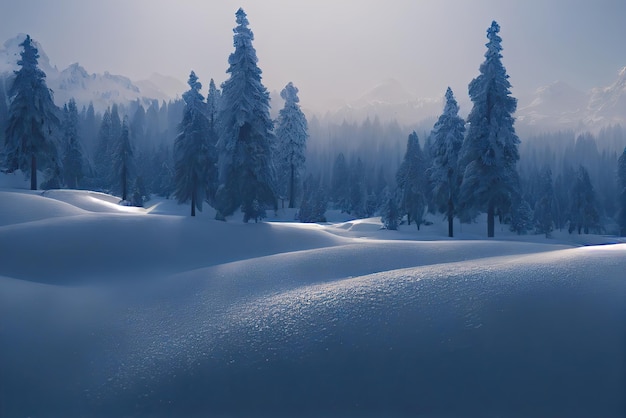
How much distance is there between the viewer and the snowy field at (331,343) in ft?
16.3

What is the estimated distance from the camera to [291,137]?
2127 inches

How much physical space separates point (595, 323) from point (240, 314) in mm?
5806

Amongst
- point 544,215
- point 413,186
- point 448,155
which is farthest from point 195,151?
point 544,215

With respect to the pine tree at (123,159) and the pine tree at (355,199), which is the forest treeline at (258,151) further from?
the pine tree at (355,199)

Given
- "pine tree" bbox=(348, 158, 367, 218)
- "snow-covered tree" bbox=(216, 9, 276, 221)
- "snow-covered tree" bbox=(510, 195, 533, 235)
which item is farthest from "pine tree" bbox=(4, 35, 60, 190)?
"snow-covered tree" bbox=(510, 195, 533, 235)

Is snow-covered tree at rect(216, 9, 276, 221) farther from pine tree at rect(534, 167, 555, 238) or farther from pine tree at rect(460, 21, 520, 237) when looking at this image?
pine tree at rect(534, 167, 555, 238)

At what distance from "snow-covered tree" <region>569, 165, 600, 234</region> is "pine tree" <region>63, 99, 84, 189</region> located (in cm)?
8170

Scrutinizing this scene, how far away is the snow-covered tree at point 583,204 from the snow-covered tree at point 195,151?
62.2 m

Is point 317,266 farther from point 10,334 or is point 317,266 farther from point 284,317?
point 10,334

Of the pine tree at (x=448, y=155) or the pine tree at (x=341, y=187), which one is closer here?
the pine tree at (x=448, y=155)

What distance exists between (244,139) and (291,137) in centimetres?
2957

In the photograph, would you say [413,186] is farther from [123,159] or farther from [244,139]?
[123,159]

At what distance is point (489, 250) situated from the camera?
12383mm

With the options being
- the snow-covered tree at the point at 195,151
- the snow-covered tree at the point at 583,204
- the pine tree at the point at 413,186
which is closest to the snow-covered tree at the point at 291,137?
the pine tree at the point at 413,186
